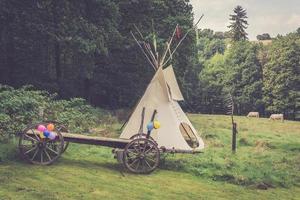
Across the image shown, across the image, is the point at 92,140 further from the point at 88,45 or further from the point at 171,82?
the point at 88,45

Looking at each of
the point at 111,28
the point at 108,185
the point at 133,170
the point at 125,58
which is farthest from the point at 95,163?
the point at 125,58

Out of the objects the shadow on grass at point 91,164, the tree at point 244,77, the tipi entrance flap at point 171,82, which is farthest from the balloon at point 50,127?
the tree at point 244,77

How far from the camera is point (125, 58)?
34562mm

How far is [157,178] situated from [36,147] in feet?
13.5

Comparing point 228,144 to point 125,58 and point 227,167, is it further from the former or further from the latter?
point 125,58

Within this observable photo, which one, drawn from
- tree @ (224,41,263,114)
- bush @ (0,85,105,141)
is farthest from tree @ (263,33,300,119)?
bush @ (0,85,105,141)

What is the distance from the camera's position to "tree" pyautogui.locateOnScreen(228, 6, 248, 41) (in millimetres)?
93213

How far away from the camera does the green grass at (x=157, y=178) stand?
11.8 meters

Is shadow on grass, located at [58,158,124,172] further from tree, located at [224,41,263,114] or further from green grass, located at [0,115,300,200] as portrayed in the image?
tree, located at [224,41,263,114]

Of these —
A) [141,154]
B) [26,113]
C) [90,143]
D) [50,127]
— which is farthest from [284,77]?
[50,127]

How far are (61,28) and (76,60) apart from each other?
5899 millimetres

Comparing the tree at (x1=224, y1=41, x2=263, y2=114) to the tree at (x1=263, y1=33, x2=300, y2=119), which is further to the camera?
the tree at (x1=224, y1=41, x2=263, y2=114)

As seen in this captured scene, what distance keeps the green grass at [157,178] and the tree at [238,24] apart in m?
76.9

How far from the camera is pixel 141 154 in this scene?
14547mm
